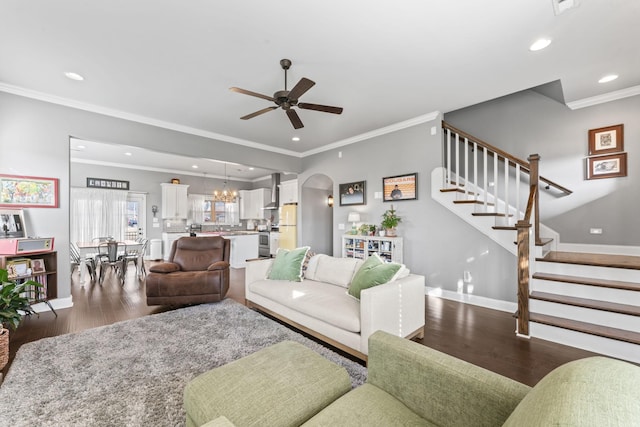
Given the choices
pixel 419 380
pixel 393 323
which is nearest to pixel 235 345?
pixel 393 323

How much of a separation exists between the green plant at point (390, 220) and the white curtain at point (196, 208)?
22.0 feet

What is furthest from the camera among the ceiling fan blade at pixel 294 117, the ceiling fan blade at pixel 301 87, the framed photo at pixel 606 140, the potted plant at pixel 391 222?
the potted plant at pixel 391 222

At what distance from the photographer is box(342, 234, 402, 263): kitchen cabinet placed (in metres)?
4.61

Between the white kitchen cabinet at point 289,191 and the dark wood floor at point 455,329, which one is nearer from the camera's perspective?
the dark wood floor at point 455,329

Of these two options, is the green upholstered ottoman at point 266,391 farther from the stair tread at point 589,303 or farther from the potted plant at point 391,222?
the potted plant at point 391,222

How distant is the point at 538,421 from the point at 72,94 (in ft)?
17.3

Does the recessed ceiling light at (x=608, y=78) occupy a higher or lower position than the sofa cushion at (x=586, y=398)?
higher

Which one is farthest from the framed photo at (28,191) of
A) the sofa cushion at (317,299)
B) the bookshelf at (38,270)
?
the sofa cushion at (317,299)

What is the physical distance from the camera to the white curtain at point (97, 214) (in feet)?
23.1

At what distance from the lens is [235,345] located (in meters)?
2.57

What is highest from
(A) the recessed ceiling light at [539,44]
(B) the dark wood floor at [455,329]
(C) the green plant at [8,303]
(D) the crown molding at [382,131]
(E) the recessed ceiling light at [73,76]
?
(E) the recessed ceiling light at [73,76]

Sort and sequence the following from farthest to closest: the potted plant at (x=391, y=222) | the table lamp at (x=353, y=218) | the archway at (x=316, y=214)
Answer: the archway at (x=316, y=214), the table lamp at (x=353, y=218), the potted plant at (x=391, y=222)

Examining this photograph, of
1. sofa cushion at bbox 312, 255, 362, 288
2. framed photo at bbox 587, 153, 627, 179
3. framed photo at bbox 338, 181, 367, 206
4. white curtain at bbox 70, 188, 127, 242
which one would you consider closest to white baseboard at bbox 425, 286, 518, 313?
sofa cushion at bbox 312, 255, 362, 288

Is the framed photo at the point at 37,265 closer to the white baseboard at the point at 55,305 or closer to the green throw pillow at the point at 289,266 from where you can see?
the white baseboard at the point at 55,305
